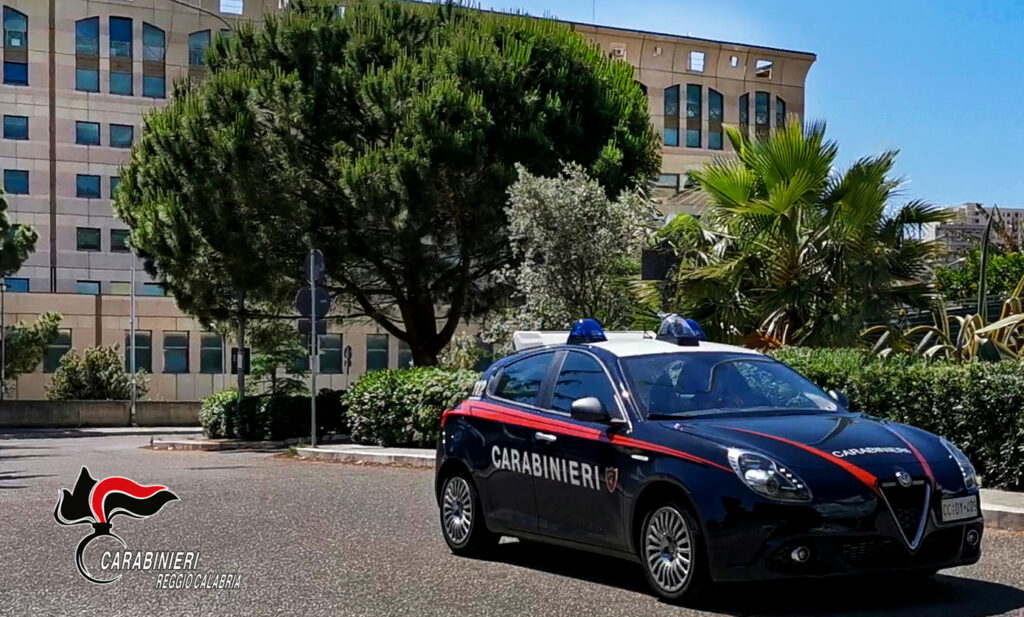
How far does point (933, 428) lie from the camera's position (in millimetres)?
12852

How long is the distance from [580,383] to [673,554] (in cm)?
161

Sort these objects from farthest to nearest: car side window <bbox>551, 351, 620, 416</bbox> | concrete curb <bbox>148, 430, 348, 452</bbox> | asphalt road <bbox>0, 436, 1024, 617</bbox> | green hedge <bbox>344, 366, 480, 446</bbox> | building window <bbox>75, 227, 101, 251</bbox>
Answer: building window <bbox>75, 227, 101, 251</bbox> → concrete curb <bbox>148, 430, 348, 452</bbox> → green hedge <bbox>344, 366, 480, 446</bbox> → car side window <bbox>551, 351, 620, 416</bbox> → asphalt road <bbox>0, 436, 1024, 617</bbox>

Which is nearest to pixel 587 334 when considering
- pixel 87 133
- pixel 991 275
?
pixel 991 275

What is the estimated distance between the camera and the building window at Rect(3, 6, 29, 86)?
6606 centimetres

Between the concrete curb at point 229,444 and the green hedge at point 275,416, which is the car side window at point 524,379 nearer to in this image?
the concrete curb at point 229,444

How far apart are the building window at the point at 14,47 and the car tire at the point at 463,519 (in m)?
62.1

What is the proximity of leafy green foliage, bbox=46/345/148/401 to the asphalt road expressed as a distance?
138ft

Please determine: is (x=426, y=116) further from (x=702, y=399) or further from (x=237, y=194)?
(x=702, y=399)

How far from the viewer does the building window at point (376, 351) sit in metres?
70.4

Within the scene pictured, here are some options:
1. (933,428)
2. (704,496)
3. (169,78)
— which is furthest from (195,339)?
(704,496)

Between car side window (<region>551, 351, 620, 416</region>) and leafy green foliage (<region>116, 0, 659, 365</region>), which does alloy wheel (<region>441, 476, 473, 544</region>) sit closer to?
car side window (<region>551, 351, 620, 416</region>)

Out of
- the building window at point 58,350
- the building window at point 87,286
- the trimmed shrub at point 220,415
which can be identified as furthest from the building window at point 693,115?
the trimmed shrub at point 220,415

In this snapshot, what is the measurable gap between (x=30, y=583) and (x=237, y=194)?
1938 centimetres

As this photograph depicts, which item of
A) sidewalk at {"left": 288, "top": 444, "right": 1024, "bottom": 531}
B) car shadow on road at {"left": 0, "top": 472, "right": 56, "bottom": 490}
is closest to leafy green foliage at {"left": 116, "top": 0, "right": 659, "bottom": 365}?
sidewalk at {"left": 288, "top": 444, "right": 1024, "bottom": 531}
